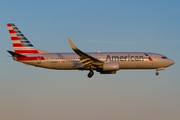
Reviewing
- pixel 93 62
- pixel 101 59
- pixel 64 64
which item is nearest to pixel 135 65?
pixel 101 59

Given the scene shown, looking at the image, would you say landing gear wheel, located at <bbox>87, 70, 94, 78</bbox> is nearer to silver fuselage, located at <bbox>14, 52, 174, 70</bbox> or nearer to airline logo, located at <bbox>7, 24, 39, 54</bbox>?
silver fuselage, located at <bbox>14, 52, 174, 70</bbox>

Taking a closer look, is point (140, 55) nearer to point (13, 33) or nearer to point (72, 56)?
point (72, 56)

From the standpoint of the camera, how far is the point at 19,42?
50844 mm

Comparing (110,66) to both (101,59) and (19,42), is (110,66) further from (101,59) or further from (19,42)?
(19,42)

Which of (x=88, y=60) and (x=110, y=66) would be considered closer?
(x=110, y=66)

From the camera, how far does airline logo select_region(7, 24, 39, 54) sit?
50219 mm

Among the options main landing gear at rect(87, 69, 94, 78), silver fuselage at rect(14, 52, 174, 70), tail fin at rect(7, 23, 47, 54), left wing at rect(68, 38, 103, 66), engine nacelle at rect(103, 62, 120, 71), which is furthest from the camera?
tail fin at rect(7, 23, 47, 54)

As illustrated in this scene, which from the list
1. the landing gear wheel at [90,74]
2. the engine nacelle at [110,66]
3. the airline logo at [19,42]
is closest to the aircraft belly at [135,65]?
the engine nacelle at [110,66]

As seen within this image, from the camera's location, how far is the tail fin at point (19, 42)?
165 feet

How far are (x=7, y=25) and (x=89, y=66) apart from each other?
16.3 meters

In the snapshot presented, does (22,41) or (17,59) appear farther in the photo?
(22,41)

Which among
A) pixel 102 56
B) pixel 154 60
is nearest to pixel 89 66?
pixel 102 56

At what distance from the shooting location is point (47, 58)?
48.7 m

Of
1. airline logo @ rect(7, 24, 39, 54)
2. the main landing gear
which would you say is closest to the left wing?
the main landing gear
